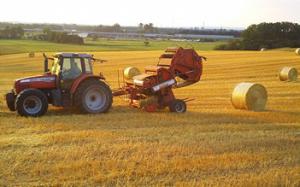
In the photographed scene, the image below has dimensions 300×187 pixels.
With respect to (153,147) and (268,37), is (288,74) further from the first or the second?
(268,37)

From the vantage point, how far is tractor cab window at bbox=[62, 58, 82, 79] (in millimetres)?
13617

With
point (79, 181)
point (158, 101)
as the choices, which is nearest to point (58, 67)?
point (158, 101)

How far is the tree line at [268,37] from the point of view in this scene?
64.2 m

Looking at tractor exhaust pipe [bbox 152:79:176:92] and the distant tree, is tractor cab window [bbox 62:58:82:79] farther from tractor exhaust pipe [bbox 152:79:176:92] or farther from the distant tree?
the distant tree

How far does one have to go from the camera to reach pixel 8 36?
89.1 metres

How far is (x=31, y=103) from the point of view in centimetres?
1317

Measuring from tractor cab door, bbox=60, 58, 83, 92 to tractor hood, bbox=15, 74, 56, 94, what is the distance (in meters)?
0.24

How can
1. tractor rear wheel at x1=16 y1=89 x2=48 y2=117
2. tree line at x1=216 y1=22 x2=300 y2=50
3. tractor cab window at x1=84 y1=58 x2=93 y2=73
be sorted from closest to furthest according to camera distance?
tractor rear wheel at x1=16 y1=89 x2=48 y2=117
tractor cab window at x1=84 y1=58 x2=93 y2=73
tree line at x1=216 y1=22 x2=300 y2=50

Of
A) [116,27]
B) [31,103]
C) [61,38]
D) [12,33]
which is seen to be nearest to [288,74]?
[31,103]

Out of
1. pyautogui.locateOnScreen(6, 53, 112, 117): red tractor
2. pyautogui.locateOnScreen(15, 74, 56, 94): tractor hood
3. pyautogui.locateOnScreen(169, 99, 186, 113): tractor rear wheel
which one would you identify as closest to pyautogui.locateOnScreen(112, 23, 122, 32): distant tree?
pyautogui.locateOnScreen(169, 99, 186, 113): tractor rear wheel

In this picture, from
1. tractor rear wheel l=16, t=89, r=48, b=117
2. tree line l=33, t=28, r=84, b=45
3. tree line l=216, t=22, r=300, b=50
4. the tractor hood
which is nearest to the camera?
tractor rear wheel l=16, t=89, r=48, b=117

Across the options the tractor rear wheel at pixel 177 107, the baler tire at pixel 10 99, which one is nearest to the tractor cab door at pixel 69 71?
the baler tire at pixel 10 99

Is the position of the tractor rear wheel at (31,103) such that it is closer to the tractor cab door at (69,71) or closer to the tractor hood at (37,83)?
the tractor hood at (37,83)

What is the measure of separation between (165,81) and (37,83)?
330 centimetres
